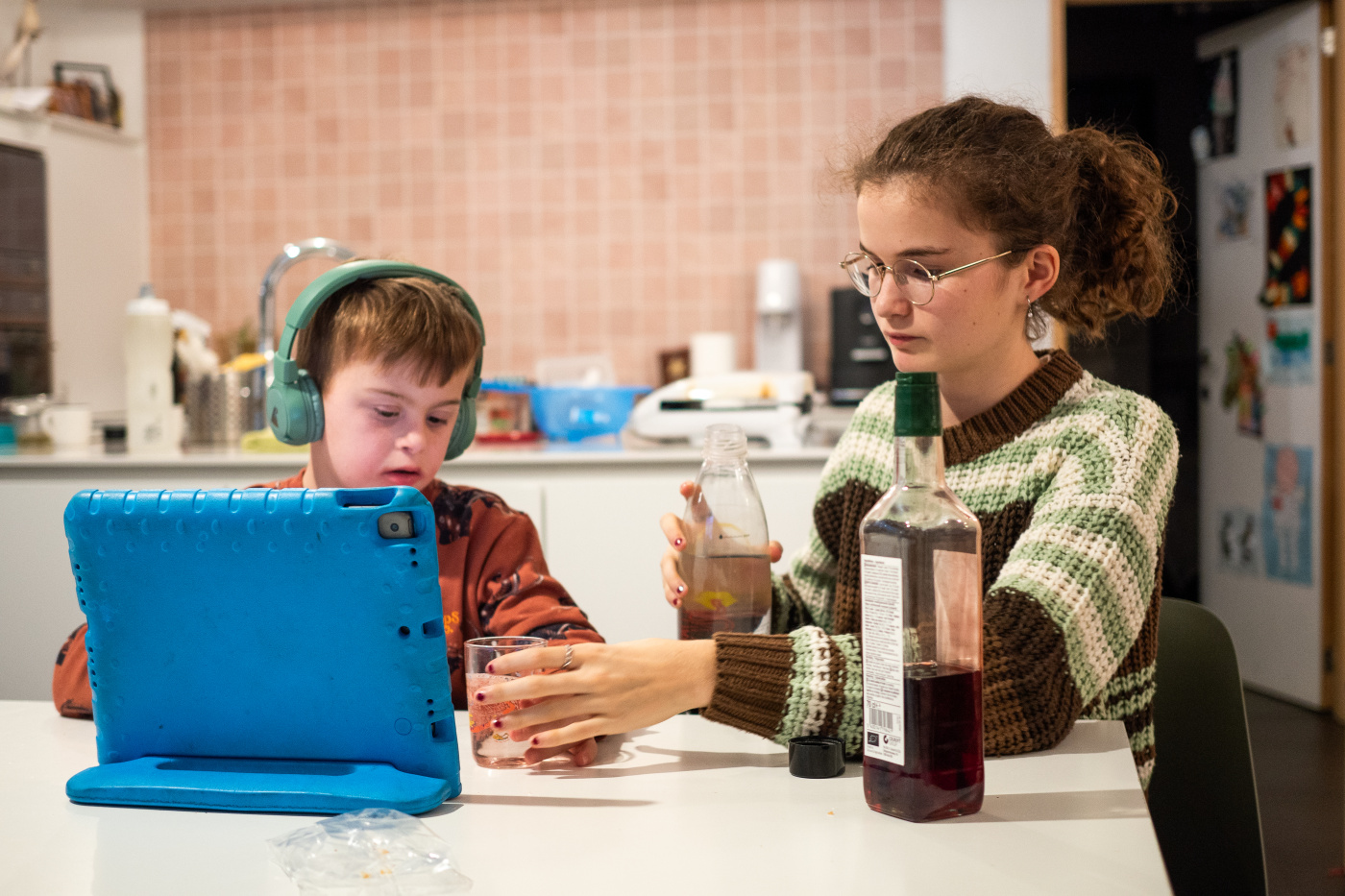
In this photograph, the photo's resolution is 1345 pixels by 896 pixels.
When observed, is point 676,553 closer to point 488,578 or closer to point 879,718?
point 488,578

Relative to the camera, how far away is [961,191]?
39.5 inches

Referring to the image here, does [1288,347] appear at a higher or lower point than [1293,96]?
lower

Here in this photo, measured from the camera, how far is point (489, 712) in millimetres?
825

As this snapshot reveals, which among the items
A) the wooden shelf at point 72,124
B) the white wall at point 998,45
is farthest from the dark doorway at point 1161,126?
the wooden shelf at point 72,124

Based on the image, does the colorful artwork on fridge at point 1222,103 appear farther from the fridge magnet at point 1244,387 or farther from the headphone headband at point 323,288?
the headphone headband at point 323,288

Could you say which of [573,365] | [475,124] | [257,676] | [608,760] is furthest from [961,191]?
[475,124]

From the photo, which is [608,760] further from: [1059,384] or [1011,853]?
[1059,384]

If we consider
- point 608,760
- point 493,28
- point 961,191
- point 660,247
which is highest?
point 493,28

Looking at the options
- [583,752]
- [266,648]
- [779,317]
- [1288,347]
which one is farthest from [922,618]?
[1288,347]

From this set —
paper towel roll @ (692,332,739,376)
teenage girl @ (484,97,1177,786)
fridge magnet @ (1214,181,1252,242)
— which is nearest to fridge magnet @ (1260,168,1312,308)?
fridge magnet @ (1214,181,1252,242)

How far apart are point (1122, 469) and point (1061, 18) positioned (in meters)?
2.67

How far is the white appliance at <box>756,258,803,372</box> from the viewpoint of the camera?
332 cm

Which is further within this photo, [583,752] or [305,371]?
[305,371]

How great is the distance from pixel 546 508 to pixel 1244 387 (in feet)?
8.26
